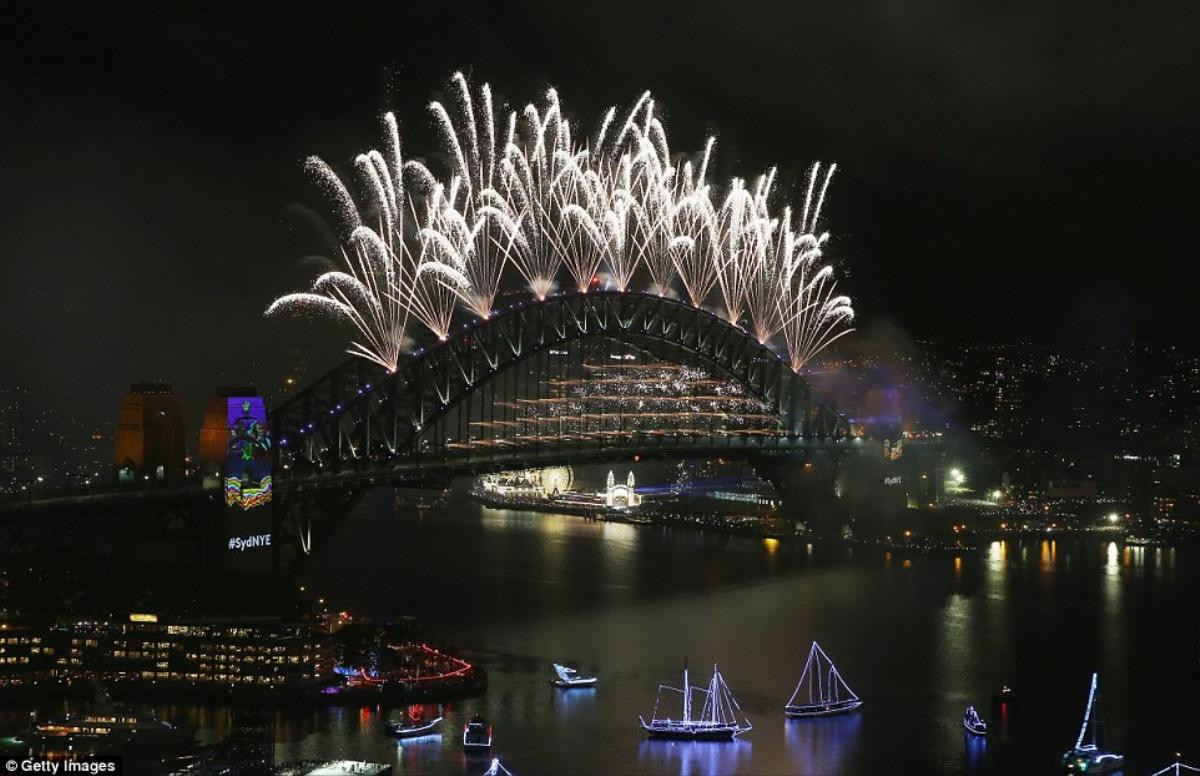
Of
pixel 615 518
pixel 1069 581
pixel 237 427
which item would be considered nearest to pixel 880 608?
pixel 1069 581

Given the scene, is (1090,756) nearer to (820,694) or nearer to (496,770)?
(820,694)

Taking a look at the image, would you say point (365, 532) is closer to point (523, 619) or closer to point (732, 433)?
point (732, 433)

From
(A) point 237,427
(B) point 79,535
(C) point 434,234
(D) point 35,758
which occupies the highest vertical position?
(C) point 434,234

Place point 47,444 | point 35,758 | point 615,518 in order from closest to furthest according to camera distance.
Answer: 1. point 35,758
2. point 47,444
3. point 615,518

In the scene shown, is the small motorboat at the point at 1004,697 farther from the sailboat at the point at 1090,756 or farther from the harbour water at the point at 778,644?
the sailboat at the point at 1090,756

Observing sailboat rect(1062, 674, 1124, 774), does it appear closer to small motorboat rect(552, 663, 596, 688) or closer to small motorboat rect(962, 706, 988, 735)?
small motorboat rect(962, 706, 988, 735)

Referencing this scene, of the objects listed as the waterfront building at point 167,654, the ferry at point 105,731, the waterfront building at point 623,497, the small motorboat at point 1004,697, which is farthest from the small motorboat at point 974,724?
the waterfront building at point 623,497
